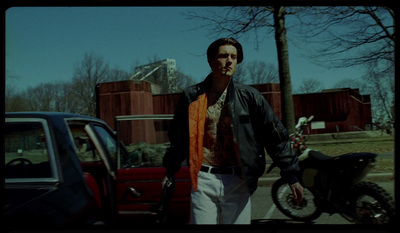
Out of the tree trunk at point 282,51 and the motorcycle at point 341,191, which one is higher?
the tree trunk at point 282,51

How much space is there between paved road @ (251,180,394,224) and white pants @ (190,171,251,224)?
0.23m

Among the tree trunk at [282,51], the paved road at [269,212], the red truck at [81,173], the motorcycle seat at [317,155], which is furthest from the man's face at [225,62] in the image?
the motorcycle seat at [317,155]

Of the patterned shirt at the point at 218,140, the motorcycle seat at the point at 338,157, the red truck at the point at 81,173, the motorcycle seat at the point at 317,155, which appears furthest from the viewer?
the motorcycle seat at the point at 317,155

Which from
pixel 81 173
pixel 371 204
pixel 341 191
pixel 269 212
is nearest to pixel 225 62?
pixel 81 173

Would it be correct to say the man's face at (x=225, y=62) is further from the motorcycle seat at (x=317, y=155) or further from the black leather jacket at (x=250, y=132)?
the motorcycle seat at (x=317, y=155)

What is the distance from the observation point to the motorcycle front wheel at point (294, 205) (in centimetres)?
285

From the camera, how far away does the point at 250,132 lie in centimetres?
231

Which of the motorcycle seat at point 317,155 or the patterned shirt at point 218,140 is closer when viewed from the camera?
the patterned shirt at point 218,140

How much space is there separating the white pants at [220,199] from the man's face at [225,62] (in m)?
0.63

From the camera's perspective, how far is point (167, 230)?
8.11 ft

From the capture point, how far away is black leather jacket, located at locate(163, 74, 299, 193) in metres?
2.29

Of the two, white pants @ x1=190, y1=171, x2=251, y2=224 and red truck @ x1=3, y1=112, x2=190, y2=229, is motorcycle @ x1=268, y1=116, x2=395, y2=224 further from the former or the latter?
red truck @ x1=3, y1=112, x2=190, y2=229

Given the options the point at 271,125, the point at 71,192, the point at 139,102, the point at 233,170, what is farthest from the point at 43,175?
the point at 271,125

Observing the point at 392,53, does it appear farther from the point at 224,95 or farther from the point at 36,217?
the point at 36,217
